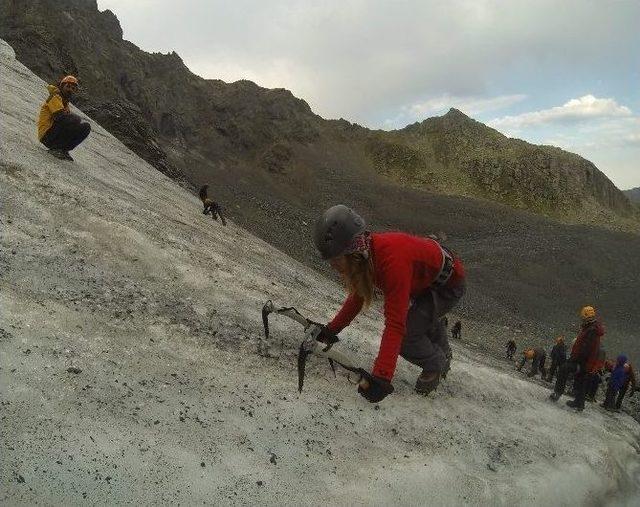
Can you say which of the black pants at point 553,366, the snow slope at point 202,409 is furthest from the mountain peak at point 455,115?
the snow slope at point 202,409

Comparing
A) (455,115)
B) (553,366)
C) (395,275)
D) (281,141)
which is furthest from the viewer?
(455,115)

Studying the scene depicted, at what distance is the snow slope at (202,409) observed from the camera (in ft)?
13.3

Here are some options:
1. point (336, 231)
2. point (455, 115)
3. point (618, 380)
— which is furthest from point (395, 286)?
point (455, 115)

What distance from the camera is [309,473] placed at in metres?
4.61

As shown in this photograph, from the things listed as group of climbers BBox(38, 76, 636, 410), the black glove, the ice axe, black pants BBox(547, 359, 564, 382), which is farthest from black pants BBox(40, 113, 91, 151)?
black pants BBox(547, 359, 564, 382)

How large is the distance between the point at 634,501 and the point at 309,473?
4290mm

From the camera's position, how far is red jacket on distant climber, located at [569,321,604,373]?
8904 millimetres

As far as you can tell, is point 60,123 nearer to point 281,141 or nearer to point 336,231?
point 336,231

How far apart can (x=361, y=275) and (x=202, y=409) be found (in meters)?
1.90

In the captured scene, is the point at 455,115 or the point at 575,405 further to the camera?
the point at 455,115

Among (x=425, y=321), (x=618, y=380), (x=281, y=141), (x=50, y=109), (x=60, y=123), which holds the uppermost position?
(x=281, y=141)

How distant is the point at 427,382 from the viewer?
20.4 ft

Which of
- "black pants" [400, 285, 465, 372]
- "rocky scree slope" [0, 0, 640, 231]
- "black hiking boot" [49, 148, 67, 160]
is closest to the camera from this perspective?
"black pants" [400, 285, 465, 372]

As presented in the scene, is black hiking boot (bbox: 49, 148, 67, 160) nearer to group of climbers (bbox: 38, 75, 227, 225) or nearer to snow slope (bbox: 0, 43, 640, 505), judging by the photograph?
group of climbers (bbox: 38, 75, 227, 225)
